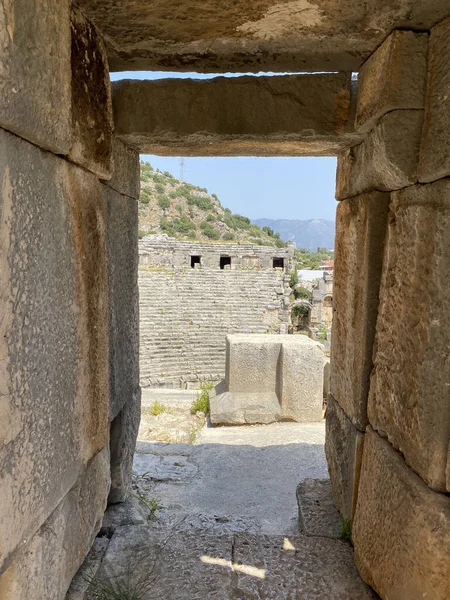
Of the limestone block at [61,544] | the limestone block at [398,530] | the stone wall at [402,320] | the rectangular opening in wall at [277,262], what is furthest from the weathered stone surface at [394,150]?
the rectangular opening in wall at [277,262]

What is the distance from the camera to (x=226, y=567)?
1.98 metres

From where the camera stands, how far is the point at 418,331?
5.16ft

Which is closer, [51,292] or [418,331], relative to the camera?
[51,292]

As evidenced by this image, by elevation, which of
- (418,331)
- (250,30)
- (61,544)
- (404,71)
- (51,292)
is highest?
(250,30)

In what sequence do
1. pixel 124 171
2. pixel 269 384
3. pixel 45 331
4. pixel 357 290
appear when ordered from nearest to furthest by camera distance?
pixel 45 331 → pixel 357 290 → pixel 124 171 → pixel 269 384

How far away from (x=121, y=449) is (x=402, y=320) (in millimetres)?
1706

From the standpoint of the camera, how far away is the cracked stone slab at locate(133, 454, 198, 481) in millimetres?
3521

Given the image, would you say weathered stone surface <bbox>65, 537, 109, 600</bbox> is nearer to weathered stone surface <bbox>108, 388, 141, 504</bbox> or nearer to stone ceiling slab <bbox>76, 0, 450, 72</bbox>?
weathered stone surface <bbox>108, 388, 141, 504</bbox>

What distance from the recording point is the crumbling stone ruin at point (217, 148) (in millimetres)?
1241

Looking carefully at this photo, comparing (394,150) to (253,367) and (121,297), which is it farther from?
(253,367)

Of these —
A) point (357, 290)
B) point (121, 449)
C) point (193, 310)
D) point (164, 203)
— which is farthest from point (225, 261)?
point (164, 203)

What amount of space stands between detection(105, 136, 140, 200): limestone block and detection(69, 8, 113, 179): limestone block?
0.24m

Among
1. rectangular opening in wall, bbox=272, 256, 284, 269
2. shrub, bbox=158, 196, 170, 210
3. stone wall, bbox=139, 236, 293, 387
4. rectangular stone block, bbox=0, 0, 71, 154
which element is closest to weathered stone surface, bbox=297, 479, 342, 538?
rectangular stone block, bbox=0, 0, 71, 154

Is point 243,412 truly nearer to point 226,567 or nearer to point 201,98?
point 226,567
